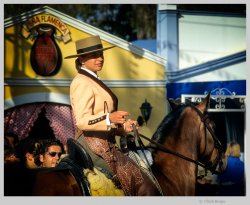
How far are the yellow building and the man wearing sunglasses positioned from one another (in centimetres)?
366

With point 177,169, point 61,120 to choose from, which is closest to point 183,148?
point 177,169

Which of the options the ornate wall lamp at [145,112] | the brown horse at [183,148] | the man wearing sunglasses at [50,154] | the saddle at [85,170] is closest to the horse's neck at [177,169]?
the brown horse at [183,148]

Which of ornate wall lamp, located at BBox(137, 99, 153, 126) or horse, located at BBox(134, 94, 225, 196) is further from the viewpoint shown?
ornate wall lamp, located at BBox(137, 99, 153, 126)

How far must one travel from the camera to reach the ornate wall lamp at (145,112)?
838 cm

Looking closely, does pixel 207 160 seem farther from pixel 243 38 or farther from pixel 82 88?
pixel 243 38

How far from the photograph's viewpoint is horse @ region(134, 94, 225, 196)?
404 centimetres

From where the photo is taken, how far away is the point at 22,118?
8.13 meters

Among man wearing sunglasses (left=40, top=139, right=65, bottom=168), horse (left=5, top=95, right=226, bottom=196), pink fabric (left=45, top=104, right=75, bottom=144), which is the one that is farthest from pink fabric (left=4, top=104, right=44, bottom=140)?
horse (left=5, top=95, right=226, bottom=196)

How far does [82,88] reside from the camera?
3.66 metres

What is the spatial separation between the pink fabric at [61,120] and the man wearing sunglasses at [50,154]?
366 centimetres

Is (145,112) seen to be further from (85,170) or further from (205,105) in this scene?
(85,170)

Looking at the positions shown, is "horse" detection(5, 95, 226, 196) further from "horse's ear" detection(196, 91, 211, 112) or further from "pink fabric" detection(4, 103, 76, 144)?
"pink fabric" detection(4, 103, 76, 144)

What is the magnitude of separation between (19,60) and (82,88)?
4.76 m

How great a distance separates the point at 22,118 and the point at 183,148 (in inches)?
188
